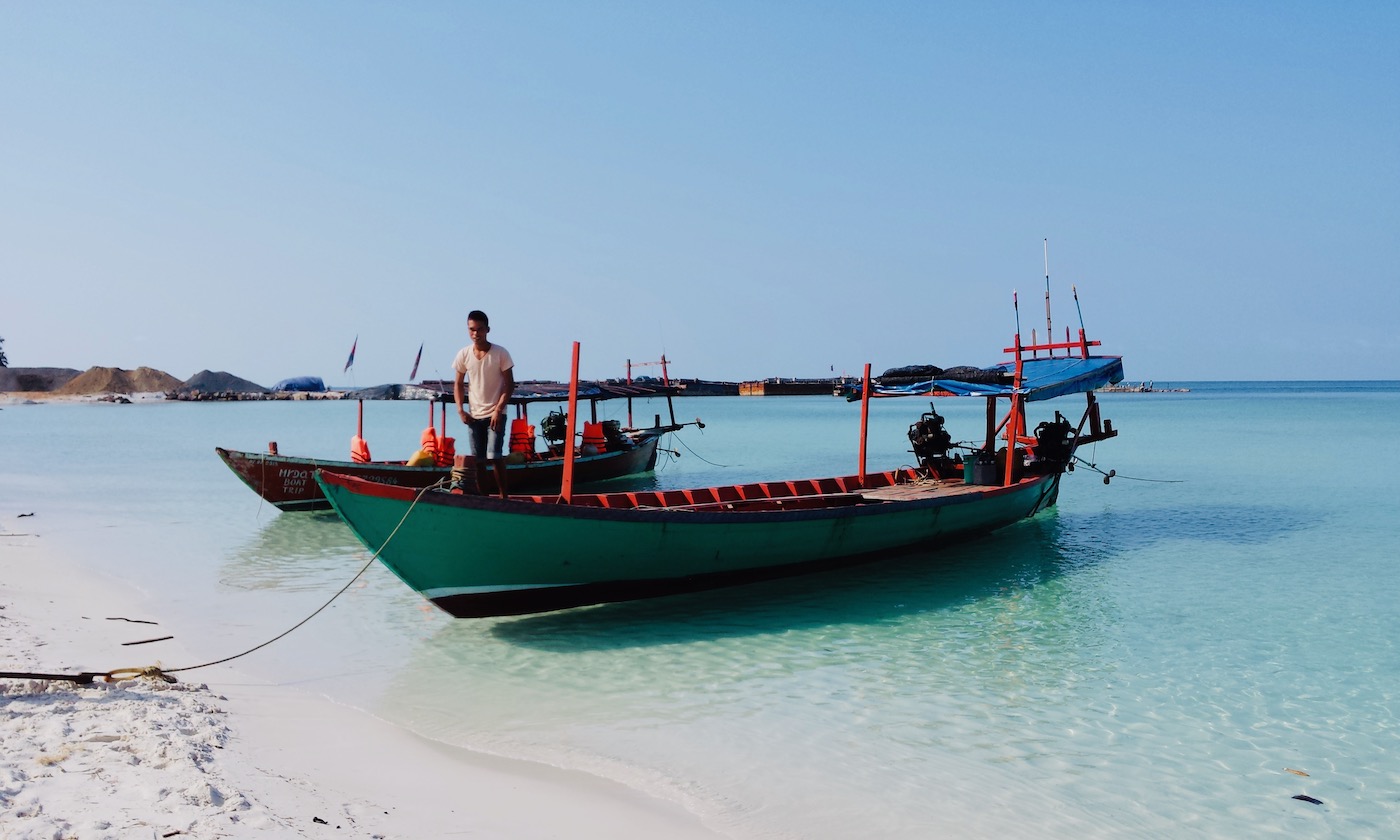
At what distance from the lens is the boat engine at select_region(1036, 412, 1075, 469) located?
1644cm

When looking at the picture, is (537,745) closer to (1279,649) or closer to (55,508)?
(1279,649)

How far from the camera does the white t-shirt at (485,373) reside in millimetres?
8383

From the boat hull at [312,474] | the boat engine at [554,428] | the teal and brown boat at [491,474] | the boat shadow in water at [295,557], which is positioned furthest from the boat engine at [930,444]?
the boat engine at [554,428]

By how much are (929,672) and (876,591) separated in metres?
3.06

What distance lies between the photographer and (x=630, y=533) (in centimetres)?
895

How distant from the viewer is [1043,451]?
16.5 meters

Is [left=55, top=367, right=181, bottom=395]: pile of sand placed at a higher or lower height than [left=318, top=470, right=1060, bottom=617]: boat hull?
higher

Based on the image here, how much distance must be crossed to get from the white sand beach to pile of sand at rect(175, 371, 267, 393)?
128044 millimetres

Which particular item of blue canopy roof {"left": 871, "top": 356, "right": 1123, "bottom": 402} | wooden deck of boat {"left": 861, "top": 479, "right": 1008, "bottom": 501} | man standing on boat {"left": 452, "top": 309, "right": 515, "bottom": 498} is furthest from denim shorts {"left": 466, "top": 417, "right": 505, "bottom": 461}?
blue canopy roof {"left": 871, "top": 356, "right": 1123, "bottom": 402}

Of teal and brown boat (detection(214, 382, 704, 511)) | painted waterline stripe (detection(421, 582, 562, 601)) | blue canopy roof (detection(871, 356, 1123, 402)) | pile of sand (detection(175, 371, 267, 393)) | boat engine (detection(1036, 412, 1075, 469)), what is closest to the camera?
painted waterline stripe (detection(421, 582, 562, 601))

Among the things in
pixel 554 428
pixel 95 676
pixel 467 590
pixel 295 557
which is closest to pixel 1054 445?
pixel 467 590

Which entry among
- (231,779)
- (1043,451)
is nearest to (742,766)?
(231,779)

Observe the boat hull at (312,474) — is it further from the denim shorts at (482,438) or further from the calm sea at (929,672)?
the denim shorts at (482,438)

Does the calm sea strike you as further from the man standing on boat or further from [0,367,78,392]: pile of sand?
[0,367,78,392]: pile of sand
